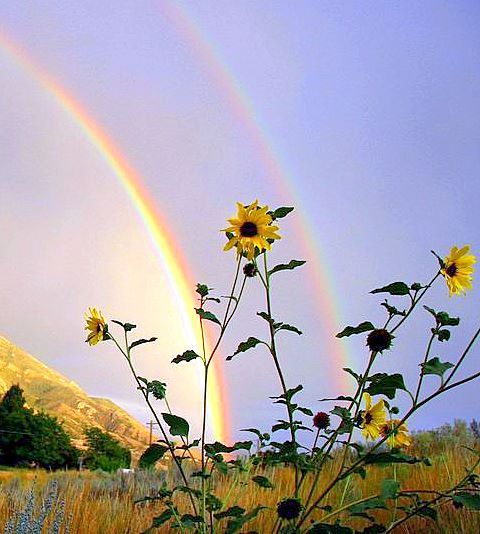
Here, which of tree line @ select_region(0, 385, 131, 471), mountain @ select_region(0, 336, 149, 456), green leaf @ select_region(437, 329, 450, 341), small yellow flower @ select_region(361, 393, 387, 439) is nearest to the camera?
green leaf @ select_region(437, 329, 450, 341)

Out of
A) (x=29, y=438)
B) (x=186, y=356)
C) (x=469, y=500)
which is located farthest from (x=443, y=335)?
(x=29, y=438)

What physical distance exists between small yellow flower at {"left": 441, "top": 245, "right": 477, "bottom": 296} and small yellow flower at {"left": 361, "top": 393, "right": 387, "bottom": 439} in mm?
583

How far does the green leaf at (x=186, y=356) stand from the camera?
96.7 inches

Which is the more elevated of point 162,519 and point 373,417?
point 373,417

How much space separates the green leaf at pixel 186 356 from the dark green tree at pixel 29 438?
99.3 ft

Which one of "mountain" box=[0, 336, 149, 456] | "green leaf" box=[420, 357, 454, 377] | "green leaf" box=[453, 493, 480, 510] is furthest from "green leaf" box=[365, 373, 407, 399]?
"mountain" box=[0, 336, 149, 456]

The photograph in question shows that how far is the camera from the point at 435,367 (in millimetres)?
2178

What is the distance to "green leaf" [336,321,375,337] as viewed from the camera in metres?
2.21

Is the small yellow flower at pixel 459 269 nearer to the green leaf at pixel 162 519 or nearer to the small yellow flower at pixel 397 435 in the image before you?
the small yellow flower at pixel 397 435

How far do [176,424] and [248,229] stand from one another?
813mm

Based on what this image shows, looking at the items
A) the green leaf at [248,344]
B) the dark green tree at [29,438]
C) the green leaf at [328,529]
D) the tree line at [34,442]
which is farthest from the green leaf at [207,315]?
the dark green tree at [29,438]

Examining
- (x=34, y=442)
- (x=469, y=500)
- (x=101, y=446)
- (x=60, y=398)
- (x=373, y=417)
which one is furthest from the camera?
(x=60, y=398)

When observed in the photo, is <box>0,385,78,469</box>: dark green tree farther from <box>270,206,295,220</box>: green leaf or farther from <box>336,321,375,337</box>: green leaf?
<box>336,321,375,337</box>: green leaf

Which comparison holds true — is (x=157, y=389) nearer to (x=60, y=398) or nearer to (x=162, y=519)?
(x=162, y=519)
